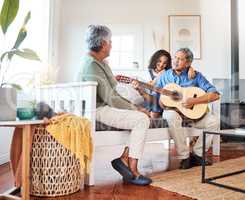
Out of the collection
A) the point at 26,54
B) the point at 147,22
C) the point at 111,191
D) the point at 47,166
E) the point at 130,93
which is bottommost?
the point at 111,191

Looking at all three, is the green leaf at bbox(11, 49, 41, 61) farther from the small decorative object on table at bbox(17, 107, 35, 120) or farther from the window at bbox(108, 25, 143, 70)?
the window at bbox(108, 25, 143, 70)

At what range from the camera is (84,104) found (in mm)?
1765

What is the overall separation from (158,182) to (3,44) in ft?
4.71

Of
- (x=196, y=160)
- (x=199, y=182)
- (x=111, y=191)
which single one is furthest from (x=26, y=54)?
(x=196, y=160)

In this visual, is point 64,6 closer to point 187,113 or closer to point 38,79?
point 38,79

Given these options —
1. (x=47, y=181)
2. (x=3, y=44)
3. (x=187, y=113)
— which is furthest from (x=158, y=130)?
(x=3, y=44)

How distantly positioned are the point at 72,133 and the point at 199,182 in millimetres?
810

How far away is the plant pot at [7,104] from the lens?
1404 mm

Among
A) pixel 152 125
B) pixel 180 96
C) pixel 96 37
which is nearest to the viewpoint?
pixel 96 37

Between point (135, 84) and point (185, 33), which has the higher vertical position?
point (185, 33)

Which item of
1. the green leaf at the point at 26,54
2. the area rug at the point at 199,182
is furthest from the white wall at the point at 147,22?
the green leaf at the point at 26,54

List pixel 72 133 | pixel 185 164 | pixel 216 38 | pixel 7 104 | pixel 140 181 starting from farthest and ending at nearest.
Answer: pixel 216 38 < pixel 185 164 < pixel 140 181 < pixel 72 133 < pixel 7 104

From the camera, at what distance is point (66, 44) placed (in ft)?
12.2

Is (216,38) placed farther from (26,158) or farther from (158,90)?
(26,158)
